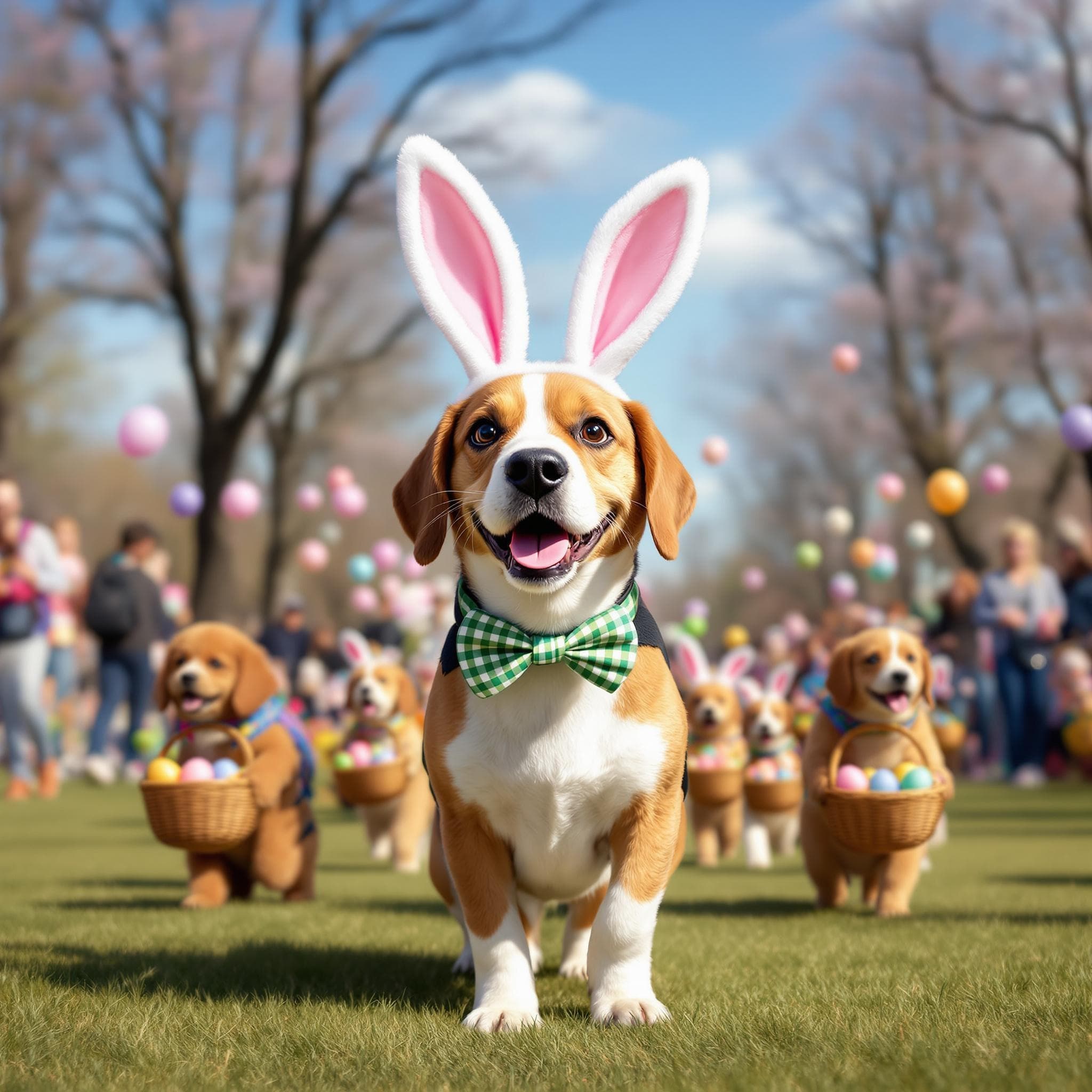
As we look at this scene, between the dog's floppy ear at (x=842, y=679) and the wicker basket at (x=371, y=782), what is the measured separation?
2745 mm

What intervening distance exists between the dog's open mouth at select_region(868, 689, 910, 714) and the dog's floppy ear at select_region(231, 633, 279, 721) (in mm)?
2483

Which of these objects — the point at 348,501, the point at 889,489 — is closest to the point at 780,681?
the point at 348,501

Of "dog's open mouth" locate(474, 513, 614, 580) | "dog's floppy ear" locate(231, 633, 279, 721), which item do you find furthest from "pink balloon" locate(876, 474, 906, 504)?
"dog's open mouth" locate(474, 513, 614, 580)

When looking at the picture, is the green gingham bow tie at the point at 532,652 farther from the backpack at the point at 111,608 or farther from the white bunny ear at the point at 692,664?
the backpack at the point at 111,608

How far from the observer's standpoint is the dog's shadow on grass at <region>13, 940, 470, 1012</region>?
132 inches

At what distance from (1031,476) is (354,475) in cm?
1747

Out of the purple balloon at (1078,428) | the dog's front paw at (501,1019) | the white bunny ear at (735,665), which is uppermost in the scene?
the purple balloon at (1078,428)

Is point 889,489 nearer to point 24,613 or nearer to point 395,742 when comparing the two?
point 24,613

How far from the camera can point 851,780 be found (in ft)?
15.9

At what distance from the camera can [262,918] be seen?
15.5 ft

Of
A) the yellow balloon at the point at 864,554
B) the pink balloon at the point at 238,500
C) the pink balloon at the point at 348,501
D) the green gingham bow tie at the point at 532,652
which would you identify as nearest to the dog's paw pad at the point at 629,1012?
the green gingham bow tie at the point at 532,652

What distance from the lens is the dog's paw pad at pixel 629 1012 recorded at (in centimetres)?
290

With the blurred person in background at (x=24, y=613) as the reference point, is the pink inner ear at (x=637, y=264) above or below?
above

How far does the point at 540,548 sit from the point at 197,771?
2.61 m
